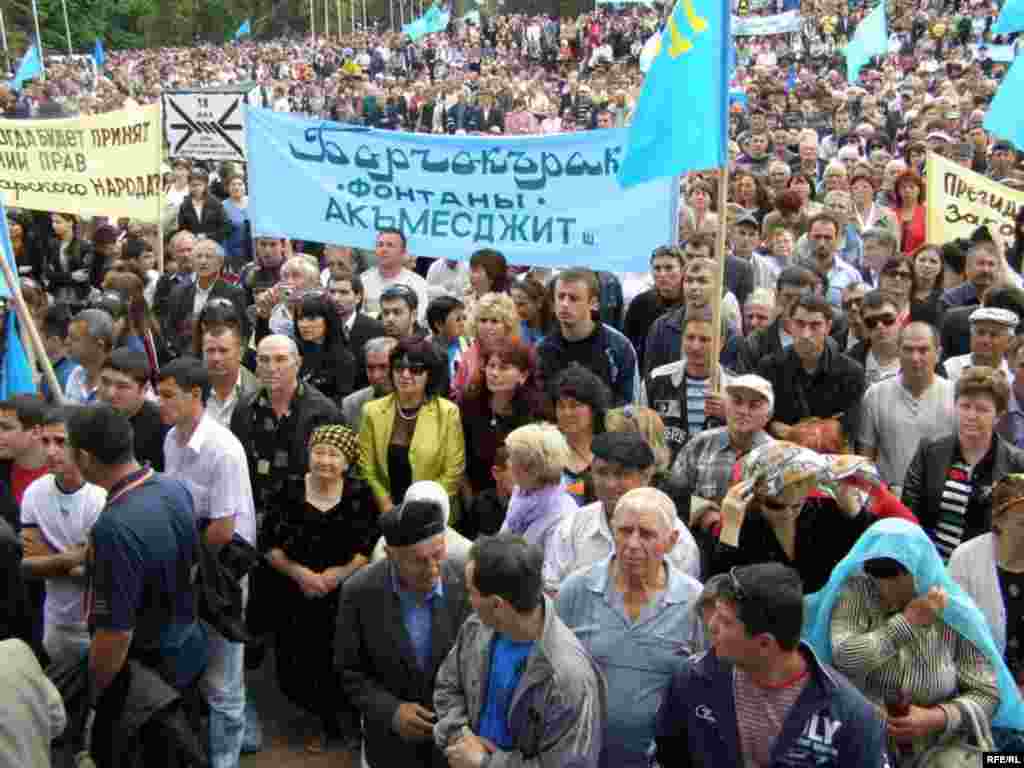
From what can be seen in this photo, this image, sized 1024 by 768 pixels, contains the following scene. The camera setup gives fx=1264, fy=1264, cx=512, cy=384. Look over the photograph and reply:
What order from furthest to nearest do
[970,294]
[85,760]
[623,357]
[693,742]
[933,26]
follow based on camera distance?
1. [933,26]
2. [970,294]
3. [623,357]
4. [85,760]
5. [693,742]

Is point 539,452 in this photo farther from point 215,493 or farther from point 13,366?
point 13,366

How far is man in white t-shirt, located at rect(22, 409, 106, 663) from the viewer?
15.6ft

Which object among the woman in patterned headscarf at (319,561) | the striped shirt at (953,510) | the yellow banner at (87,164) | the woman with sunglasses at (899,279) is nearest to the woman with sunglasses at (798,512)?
the striped shirt at (953,510)

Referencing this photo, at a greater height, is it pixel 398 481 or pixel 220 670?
pixel 398 481

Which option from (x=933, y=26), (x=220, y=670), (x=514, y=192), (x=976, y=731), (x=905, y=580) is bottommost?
(x=220, y=670)

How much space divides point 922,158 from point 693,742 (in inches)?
407

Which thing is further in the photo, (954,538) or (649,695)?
(954,538)

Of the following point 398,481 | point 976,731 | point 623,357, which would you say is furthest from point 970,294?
point 976,731

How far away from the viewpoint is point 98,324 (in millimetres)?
6254

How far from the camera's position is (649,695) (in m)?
3.92

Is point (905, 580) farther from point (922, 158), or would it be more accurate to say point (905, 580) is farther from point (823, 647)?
point (922, 158)

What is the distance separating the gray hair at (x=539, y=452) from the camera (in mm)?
4801

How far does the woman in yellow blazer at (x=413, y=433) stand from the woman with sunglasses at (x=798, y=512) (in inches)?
65.4

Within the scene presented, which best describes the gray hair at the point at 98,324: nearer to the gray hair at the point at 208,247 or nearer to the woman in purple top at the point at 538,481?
the gray hair at the point at 208,247
